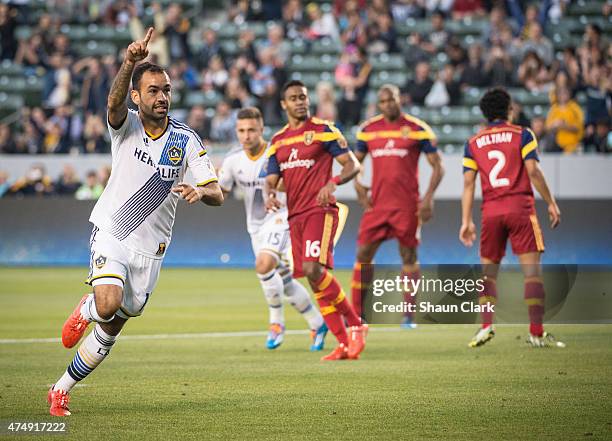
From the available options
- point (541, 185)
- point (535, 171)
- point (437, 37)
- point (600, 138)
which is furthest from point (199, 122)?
point (541, 185)

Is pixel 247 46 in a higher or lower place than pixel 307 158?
higher

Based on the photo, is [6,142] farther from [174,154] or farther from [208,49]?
[174,154]

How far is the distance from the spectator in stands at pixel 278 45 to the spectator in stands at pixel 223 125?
240 centimetres

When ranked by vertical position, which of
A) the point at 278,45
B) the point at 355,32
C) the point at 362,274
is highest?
the point at 355,32

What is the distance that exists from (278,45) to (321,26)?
1.42 metres

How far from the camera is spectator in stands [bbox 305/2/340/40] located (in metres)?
28.0

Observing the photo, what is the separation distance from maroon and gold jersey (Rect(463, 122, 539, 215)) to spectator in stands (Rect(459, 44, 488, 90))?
12.9 m

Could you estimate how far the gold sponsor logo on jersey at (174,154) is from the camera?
850cm

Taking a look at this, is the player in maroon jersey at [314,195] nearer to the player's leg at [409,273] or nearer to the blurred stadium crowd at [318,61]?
the player's leg at [409,273]

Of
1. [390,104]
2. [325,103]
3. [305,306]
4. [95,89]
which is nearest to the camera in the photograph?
[305,306]

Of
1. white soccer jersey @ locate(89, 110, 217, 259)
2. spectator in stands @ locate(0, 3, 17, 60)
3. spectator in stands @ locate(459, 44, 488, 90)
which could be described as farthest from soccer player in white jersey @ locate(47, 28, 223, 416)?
spectator in stands @ locate(0, 3, 17, 60)

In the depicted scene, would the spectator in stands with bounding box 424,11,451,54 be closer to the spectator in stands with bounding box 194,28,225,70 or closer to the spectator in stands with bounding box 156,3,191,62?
the spectator in stands with bounding box 194,28,225,70

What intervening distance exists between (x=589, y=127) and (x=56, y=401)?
1624cm

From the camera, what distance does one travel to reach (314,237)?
38.2 ft
